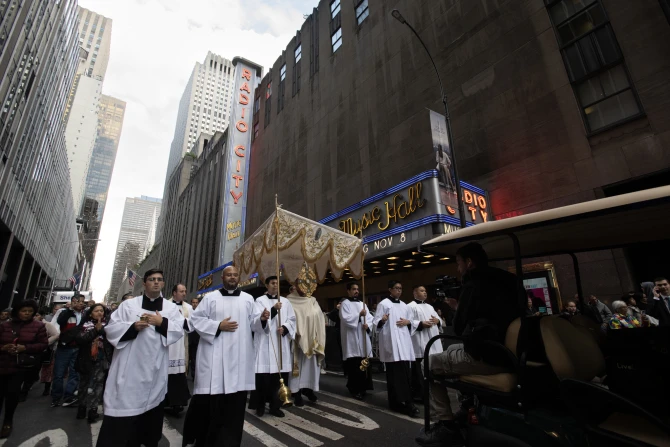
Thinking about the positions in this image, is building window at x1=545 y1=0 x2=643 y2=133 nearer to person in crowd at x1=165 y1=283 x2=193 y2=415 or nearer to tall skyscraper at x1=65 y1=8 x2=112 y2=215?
person in crowd at x1=165 y1=283 x2=193 y2=415

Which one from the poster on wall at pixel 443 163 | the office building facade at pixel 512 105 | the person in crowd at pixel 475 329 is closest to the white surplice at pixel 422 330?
the person in crowd at pixel 475 329

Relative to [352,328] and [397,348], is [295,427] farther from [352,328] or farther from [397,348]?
[352,328]

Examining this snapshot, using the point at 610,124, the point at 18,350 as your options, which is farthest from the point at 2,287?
the point at 610,124

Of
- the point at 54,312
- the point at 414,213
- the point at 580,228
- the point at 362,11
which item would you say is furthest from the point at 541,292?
the point at 362,11

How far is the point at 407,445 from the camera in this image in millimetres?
4320

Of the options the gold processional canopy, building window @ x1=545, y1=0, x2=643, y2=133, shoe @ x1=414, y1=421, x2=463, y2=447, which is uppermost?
building window @ x1=545, y1=0, x2=643, y2=133

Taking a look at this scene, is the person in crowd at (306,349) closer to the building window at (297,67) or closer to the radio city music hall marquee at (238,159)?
the building window at (297,67)

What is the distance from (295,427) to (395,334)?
2440 millimetres

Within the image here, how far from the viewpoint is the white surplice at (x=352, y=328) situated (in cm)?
801

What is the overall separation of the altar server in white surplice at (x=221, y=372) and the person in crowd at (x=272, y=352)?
1440mm

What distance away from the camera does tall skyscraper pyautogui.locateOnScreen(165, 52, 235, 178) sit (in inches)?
4934

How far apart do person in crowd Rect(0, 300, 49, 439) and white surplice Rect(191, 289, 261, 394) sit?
3.16 meters

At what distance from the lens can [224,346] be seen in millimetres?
4508

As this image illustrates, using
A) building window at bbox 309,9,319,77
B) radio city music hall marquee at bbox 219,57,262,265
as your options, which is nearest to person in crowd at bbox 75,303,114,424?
building window at bbox 309,9,319,77
